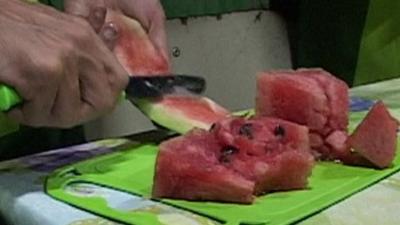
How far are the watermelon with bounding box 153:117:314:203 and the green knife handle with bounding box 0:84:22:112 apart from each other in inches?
5.8

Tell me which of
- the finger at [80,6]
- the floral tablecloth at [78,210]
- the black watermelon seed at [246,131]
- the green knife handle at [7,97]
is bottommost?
the floral tablecloth at [78,210]

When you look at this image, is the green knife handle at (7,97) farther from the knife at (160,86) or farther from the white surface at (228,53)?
the white surface at (228,53)

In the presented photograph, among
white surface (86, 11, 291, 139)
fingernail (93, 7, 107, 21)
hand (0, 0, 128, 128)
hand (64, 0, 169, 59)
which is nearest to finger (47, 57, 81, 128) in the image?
hand (0, 0, 128, 128)

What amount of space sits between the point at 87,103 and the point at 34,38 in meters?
0.11

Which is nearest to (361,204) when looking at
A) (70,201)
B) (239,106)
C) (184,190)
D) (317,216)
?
(317,216)

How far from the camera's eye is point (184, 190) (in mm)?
909

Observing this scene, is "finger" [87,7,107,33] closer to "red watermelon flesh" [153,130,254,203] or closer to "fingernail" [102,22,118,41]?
"fingernail" [102,22,118,41]

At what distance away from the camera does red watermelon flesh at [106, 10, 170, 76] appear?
A: 4.09 feet

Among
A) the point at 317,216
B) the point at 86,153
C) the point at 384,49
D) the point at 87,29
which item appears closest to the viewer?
the point at 317,216

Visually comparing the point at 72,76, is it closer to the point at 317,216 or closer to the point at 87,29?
the point at 87,29

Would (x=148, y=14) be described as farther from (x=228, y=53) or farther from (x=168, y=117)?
(x=228, y=53)

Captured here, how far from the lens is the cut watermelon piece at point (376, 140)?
39.3 inches

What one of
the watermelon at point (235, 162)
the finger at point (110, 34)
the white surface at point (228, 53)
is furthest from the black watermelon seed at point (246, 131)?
the white surface at point (228, 53)

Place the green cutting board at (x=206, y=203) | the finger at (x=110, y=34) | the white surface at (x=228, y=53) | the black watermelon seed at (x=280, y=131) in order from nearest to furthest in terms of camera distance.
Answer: the green cutting board at (x=206, y=203) → the black watermelon seed at (x=280, y=131) → the finger at (x=110, y=34) → the white surface at (x=228, y=53)
